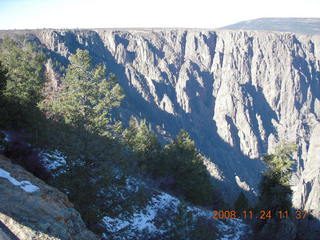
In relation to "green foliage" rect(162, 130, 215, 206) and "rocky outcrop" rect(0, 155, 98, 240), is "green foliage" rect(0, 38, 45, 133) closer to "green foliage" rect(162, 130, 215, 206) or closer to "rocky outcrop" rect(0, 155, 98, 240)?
"rocky outcrop" rect(0, 155, 98, 240)

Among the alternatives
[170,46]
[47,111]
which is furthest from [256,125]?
[47,111]

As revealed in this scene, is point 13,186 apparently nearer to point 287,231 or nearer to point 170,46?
point 287,231

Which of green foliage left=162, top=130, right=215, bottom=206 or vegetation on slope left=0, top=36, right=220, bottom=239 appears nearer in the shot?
vegetation on slope left=0, top=36, right=220, bottom=239

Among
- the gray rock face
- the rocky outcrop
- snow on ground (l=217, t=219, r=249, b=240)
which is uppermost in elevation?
the gray rock face

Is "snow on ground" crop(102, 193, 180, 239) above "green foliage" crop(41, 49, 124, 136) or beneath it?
beneath

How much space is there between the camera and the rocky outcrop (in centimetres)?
564

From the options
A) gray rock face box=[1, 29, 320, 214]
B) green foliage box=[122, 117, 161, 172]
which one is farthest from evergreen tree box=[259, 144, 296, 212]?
gray rock face box=[1, 29, 320, 214]

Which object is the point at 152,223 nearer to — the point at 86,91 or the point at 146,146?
the point at 86,91

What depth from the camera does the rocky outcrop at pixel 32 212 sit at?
564 centimetres

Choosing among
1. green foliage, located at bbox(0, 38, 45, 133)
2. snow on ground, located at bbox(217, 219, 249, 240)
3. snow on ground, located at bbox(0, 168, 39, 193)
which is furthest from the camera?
snow on ground, located at bbox(217, 219, 249, 240)

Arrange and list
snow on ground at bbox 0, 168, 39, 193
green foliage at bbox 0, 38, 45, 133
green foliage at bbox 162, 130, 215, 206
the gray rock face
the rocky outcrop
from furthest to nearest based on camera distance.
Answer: the gray rock face → green foliage at bbox 162, 130, 215, 206 → green foliage at bbox 0, 38, 45, 133 → snow on ground at bbox 0, 168, 39, 193 → the rocky outcrop

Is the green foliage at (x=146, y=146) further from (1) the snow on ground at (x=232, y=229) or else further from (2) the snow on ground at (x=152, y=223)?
(1) the snow on ground at (x=232, y=229)

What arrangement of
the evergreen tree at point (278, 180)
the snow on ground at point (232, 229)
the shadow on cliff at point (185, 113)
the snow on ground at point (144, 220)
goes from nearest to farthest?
the snow on ground at point (144, 220) < the snow on ground at point (232, 229) < the evergreen tree at point (278, 180) < the shadow on cliff at point (185, 113)

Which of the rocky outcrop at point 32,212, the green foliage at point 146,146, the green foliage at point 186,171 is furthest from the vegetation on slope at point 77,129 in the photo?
the green foliage at point 186,171
